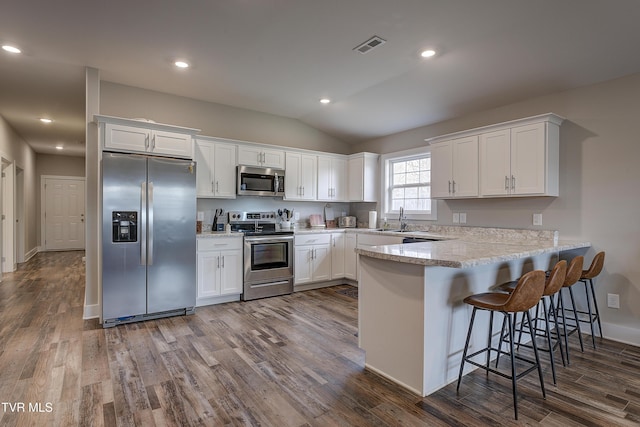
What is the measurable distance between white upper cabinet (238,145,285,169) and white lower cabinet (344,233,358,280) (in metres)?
1.56

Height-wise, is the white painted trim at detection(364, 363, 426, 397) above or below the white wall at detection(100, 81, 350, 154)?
below

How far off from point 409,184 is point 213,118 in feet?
10.4

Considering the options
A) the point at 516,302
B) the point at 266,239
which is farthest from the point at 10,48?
the point at 516,302

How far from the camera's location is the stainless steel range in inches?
176

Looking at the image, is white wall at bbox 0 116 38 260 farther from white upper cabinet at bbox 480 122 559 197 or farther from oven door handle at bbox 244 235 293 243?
white upper cabinet at bbox 480 122 559 197

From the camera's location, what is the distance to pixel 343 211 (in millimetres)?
6246

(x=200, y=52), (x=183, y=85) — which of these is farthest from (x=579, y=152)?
(x=183, y=85)

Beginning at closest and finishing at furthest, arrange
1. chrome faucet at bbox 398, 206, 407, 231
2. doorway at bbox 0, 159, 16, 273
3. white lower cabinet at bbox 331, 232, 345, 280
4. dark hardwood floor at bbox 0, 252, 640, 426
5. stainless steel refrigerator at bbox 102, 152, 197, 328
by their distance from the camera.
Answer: dark hardwood floor at bbox 0, 252, 640, 426
stainless steel refrigerator at bbox 102, 152, 197, 328
chrome faucet at bbox 398, 206, 407, 231
white lower cabinet at bbox 331, 232, 345, 280
doorway at bbox 0, 159, 16, 273

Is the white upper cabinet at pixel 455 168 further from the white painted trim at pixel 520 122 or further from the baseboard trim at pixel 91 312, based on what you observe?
the baseboard trim at pixel 91 312

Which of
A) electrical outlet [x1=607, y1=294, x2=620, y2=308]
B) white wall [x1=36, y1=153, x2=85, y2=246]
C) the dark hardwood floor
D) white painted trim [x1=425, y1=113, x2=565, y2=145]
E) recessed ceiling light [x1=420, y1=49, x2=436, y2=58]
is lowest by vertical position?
the dark hardwood floor

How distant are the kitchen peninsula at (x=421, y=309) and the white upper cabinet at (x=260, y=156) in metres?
2.76

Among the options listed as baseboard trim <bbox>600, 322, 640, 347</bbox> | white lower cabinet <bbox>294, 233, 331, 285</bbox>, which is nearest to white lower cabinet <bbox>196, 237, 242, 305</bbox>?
white lower cabinet <bbox>294, 233, 331, 285</bbox>

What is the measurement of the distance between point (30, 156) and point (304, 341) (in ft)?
30.5

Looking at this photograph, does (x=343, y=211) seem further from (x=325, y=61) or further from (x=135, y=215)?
(x=135, y=215)
